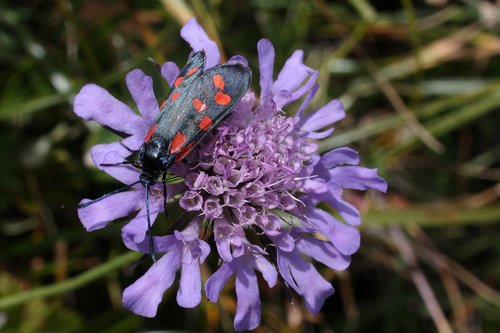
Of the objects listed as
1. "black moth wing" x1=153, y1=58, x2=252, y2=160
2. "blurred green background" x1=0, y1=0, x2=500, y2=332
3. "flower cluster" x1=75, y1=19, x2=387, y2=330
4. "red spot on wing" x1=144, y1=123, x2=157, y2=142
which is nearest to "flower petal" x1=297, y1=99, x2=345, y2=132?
"flower cluster" x1=75, y1=19, x2=387, y2=330

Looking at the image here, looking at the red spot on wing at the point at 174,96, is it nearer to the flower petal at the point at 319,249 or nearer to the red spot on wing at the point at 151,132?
the red spot on wing at the point at 151,132

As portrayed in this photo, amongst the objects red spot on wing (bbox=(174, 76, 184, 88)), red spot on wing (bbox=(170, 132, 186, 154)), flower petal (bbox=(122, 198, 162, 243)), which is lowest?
flower petal (bbox=(122, 198, 162, 243))

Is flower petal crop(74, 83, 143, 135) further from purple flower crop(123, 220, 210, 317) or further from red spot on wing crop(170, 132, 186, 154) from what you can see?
purple flower crop(123, 220, 210, 317)

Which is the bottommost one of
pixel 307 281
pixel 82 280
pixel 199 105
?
pixel 307 281

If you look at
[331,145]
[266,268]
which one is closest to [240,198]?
[266,268]

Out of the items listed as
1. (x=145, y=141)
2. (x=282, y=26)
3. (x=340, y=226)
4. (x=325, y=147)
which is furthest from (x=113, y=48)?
(x=340, y=226)

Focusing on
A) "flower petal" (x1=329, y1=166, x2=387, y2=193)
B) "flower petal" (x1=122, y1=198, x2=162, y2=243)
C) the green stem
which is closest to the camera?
"flower petal" (x1=122, y1=198, x2=162, y2=243)

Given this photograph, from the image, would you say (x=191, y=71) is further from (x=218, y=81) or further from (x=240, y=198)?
(x=240, y=198)

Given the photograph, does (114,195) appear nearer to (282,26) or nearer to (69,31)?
(69,31)
